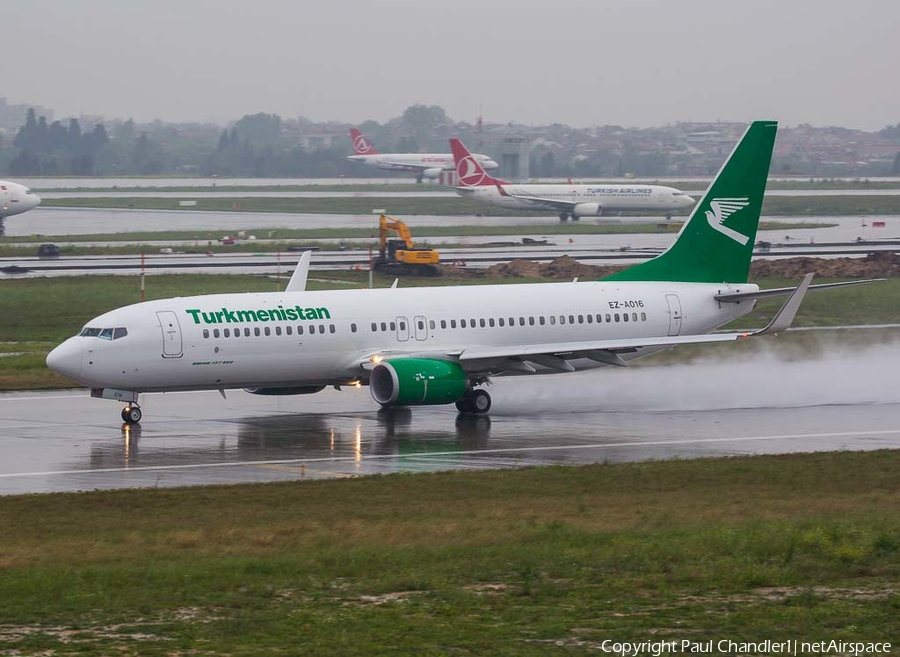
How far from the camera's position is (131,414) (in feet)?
125

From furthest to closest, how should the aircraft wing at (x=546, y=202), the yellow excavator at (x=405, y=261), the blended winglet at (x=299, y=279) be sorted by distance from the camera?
the aircraft wing at (x=546, y=202)
the yellow excavator at (x=405, y=261)
the blended winglet at (x=299, y=279)

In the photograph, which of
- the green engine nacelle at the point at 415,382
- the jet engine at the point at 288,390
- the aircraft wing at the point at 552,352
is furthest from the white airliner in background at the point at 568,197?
the green engine nacelle at the point at 415,382

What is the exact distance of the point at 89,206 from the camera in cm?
16075

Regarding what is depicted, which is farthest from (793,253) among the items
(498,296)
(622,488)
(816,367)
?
(622,488)

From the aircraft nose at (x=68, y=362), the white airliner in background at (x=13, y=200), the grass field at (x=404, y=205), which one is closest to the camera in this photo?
the aircraft nose at (x=68, y=362)

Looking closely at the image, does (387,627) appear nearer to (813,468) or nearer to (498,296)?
(813,468)

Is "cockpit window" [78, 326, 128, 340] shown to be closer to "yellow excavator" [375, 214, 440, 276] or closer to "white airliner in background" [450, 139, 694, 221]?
"yellow excavator" [375, 214, 440, 276]

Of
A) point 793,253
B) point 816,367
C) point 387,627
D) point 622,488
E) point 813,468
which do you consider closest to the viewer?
point 387,627

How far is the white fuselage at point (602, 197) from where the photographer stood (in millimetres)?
134375

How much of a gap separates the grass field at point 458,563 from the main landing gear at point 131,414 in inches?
393

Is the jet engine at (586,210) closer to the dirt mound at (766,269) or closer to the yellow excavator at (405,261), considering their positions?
the yellow excavator at (405,261)

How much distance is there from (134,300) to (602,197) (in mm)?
76615

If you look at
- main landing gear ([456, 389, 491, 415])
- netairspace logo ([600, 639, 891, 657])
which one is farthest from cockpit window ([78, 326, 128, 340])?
netairspace logo ([600, 639, 891, 657])

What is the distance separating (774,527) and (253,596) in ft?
31.4
